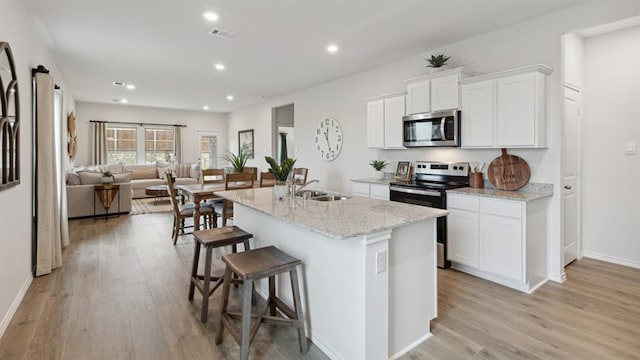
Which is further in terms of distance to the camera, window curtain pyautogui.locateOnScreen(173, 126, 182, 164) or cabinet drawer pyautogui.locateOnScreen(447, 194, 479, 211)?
window curtain pyautogui.locateOnScreen(173, 126, 182, 164)

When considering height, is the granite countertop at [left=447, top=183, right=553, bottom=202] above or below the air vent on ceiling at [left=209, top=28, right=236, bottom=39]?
below

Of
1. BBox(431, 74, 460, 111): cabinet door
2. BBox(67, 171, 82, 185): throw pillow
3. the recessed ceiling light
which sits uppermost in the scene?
the recessed ceiling light

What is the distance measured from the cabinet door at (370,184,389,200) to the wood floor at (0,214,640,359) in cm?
120

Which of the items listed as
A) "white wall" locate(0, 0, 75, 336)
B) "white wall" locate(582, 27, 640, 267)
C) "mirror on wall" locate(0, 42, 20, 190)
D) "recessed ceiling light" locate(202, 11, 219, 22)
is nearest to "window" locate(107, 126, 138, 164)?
"white wall" locate(0, 0, 75, 336)

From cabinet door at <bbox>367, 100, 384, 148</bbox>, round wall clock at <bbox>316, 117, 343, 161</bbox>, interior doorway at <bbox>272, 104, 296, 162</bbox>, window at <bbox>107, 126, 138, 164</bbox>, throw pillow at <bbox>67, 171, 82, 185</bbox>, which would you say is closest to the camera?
cabinet door at <bbox>367, 100, 384, 148</bbox>

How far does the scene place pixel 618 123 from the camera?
3.55 meters

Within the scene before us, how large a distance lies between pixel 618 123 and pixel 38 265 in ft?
20.3

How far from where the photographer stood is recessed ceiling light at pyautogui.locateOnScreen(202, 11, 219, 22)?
10.4 feet

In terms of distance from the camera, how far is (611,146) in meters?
3.61

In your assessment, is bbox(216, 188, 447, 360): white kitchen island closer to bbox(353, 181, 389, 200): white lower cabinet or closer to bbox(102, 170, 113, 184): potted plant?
bbox(353, 181, 389, 200): white lower cabinet

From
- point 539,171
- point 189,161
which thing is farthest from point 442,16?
point 189,161

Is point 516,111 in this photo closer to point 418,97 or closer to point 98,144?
point 418,97

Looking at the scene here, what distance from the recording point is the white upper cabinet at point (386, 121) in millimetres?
4281

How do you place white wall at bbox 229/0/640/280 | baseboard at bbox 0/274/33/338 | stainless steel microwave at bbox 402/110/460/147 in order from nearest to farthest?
baseboard at bbox 0/274/33/338 < white wall at bbox 229/0/640/280 < stainless steel microwave at bbox 402/110/460/147
